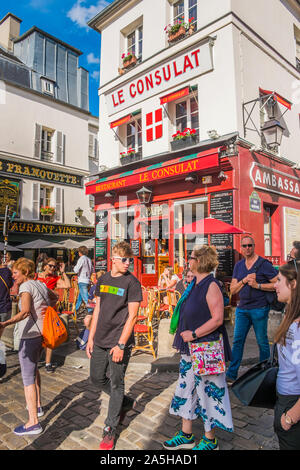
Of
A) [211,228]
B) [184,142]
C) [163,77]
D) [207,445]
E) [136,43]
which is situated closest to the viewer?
[207,445]

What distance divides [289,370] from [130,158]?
10.2m

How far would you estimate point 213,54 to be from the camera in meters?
8.85

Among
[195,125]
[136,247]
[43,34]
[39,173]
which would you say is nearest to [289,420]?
[195,125]

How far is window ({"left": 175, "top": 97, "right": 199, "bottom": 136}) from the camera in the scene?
957cm

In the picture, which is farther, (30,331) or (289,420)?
(30,331)

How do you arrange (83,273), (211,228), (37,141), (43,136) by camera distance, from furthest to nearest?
1. (43,136)
2. (37,141)
3. (83,273)
4. (211,228)

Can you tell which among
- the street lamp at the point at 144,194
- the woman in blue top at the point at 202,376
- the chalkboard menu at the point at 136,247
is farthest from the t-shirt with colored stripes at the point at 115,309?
the chalkboard menu at the point at 136,247

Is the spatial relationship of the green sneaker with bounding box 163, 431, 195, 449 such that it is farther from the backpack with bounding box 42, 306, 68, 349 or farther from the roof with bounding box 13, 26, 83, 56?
the roof with bounding box 13, 26, 83, 56

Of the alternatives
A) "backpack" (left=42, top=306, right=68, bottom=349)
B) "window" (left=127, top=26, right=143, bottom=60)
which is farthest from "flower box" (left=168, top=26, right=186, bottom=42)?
"backpack" (left=42, top=306, right=68, bottom=349)

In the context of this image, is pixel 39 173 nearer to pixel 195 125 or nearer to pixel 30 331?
pixel 195 125

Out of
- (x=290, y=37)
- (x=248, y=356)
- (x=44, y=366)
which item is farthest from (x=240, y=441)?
(x=290, y=37)

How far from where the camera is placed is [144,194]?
10109 millimetres

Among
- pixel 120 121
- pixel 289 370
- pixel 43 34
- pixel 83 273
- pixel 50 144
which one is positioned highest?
pixel 43 34

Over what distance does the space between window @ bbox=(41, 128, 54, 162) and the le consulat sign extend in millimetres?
877
